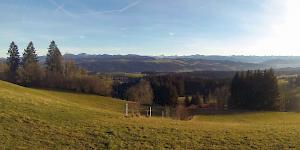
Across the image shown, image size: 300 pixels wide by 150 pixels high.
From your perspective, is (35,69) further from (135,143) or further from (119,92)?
(135,143)

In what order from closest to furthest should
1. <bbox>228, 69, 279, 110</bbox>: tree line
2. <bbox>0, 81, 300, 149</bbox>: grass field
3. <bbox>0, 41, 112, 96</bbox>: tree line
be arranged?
1. <bbox>0, 81, 300, 149</bbox>: grass field
2. <bbox>228, 69, 279, 110</bbox>: tree line
3. <bbox>0, 41, 112, 96</bbox>: tree line

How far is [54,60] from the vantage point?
403 feet

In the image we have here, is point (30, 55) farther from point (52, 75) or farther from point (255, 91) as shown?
point (255, 91)

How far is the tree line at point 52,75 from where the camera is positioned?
364 feet

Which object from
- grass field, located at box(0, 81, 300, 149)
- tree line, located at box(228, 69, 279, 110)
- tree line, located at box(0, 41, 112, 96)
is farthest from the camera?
tree line, located at box(0, 41, 112, 96)

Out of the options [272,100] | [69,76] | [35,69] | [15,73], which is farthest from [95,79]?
[272,100]

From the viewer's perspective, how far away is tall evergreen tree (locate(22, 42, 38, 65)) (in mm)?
121938

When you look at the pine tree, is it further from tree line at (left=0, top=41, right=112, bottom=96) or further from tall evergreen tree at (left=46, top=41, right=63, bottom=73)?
tall evergreen tree at (left=46, top=41, right=63, bottom=73)

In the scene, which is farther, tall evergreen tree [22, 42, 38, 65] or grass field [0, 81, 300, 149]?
tall evergreen tree [22, 42, 38, 65]

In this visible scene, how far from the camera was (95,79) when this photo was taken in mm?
113375

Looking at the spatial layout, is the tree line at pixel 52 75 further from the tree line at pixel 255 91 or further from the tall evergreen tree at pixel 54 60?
the tree line at pixel 255 91

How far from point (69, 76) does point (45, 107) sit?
8700 cm

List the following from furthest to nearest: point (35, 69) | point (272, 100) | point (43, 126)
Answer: point (35, 69) < point (272, 100) < point (43, 126)

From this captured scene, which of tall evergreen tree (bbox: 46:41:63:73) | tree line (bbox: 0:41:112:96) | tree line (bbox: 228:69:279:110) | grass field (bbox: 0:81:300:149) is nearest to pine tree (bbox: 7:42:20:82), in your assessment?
tree line (bbox: 0:41:112:96)
